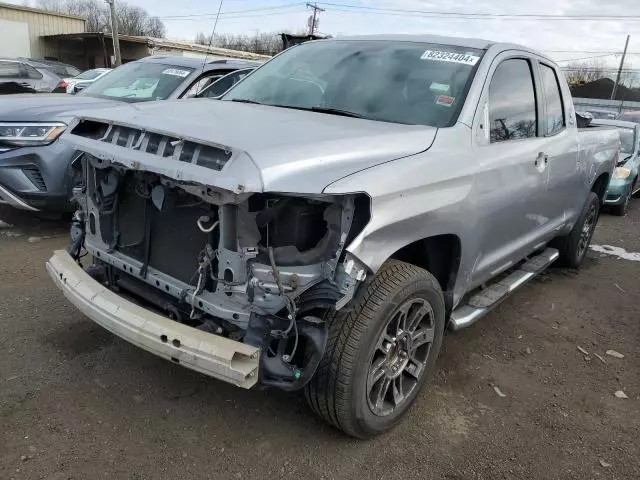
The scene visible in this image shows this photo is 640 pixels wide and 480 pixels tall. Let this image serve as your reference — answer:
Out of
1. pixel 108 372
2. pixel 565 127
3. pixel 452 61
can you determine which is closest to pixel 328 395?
pixel 108 372

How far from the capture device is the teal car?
30.1 feet

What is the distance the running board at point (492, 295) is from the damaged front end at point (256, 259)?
124 centimetres

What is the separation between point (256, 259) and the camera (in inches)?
95.6

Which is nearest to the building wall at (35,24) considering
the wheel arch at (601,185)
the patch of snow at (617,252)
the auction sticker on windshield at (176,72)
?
the auction sticker on windshield at (176,72)

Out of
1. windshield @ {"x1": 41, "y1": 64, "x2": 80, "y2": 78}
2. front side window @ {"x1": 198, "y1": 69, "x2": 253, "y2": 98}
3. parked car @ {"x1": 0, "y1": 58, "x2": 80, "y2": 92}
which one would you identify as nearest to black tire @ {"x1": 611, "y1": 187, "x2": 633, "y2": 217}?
front side window @ {"x1": 198, "y1": 69, "x2": 253, "y2": 98}

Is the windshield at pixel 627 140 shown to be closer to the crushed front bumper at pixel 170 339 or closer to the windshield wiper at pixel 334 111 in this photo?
the windshield wiper at pixel 334 111

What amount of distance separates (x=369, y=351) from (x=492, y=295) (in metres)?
1.52

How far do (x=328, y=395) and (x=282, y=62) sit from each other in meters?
2.52

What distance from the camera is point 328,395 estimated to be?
103 inches

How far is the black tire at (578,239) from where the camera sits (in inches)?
216

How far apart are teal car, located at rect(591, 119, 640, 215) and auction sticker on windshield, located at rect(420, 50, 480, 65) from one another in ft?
19.1

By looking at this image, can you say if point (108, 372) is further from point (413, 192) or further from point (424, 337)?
point (413, 192)

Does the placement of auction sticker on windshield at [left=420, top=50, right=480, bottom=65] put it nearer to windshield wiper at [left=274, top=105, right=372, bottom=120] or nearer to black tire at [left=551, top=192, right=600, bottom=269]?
windshield wiper at [left=274, top=105, right=372, bottom=120]

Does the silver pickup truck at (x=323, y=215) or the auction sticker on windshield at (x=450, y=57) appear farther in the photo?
the auction sticker on windshield at (x=450, y=57)
